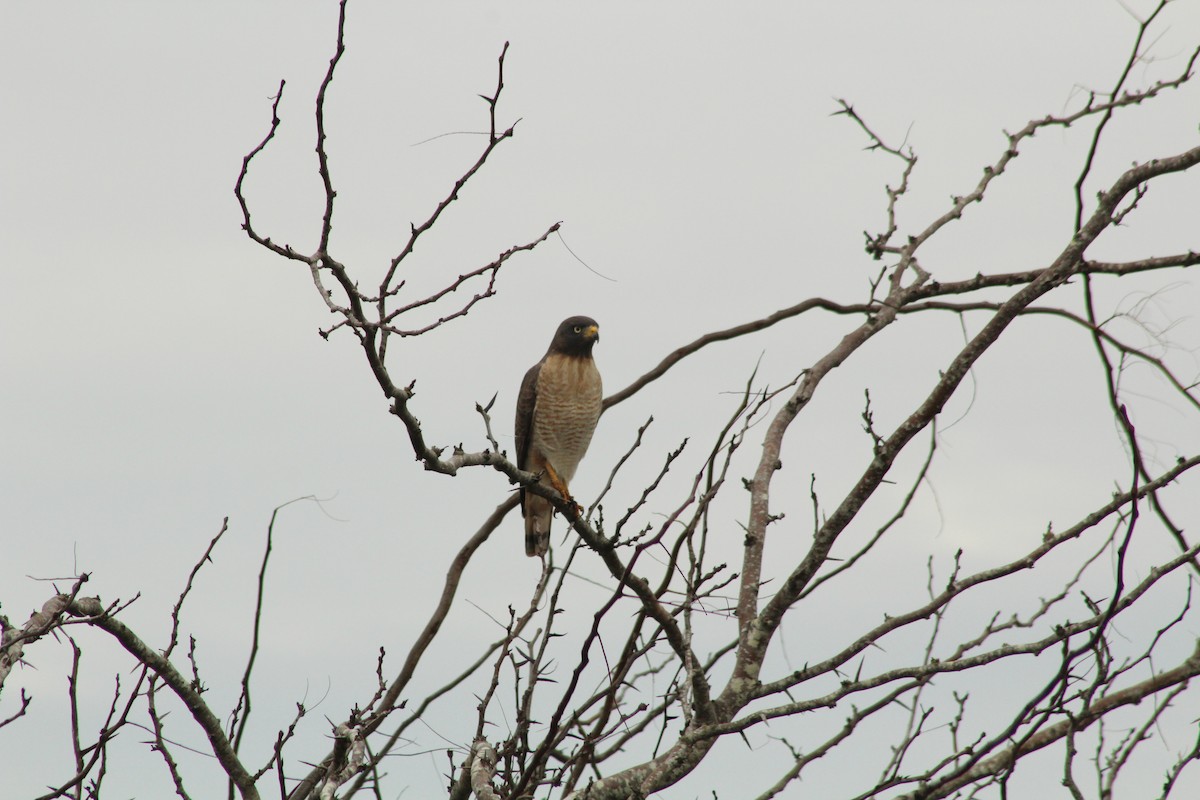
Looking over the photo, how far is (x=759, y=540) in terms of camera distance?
5242 mm

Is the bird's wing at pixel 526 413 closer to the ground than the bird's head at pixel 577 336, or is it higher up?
closer to the ground

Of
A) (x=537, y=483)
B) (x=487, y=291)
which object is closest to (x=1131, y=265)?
(x=537, y=483)

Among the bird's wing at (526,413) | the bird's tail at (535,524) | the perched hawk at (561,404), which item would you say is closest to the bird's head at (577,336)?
the perched hawk at (561,404)

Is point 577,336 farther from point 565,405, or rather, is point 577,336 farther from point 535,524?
point 535,524

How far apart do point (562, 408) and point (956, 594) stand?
4.02 metres

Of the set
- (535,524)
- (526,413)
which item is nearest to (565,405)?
(526,413)

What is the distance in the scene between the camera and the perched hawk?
8227 mm

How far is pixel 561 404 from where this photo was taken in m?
8.22

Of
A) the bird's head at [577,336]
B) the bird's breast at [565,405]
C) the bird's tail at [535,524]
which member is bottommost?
the bird's tail at [535,524]

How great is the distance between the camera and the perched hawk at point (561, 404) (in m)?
8.23

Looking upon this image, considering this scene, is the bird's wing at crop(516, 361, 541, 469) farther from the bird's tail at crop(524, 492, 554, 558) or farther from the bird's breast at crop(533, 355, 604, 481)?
the bird's tail at crop(524, 492, 554, 558)

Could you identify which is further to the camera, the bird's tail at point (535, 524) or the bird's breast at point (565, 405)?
the bird's tail at point (535, 524)

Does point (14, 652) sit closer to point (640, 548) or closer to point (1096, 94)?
point (640, 548)

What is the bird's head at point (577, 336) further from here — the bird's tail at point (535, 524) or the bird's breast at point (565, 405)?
the bird's tail at point (535, 524)
